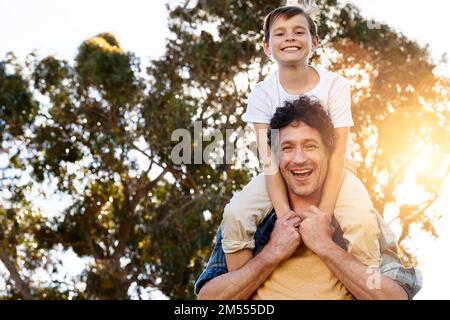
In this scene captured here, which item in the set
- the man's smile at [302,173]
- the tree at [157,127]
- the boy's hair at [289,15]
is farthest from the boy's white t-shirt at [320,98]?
the tree at [157,127]

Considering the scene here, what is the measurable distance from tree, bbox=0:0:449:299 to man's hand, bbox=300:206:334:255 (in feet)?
42.5

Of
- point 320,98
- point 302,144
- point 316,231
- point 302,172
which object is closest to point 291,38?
point 320,98

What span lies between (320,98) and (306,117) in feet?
0.88

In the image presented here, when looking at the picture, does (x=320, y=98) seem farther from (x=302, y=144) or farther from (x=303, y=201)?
(x=303, y=201)

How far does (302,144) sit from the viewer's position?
3742mm

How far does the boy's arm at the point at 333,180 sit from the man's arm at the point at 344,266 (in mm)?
78

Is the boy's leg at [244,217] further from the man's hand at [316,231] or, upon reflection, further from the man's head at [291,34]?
the man's head at [291,34]

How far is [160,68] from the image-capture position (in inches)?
724

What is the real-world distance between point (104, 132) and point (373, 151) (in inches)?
219

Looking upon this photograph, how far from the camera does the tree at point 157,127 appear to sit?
688 inches

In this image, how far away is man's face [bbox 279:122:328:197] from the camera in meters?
3.74

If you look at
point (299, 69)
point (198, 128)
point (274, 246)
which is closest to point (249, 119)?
point (299, 69)

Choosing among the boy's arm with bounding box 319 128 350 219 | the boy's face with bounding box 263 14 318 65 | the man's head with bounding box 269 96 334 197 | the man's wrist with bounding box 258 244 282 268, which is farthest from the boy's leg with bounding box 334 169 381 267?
the boy's face with bounding box 263 14 318 65
